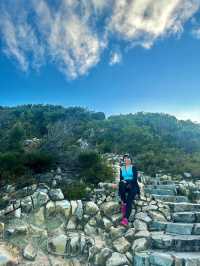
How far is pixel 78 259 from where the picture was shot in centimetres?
583

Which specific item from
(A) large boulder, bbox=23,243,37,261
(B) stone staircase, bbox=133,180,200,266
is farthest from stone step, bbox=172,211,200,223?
(A) large boulder, bbox=23,243,37,261

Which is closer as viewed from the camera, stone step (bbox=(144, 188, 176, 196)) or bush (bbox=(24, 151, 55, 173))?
bush (bbox=(24, 151, 55, 173))

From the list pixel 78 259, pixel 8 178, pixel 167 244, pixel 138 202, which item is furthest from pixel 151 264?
pixel 8 178

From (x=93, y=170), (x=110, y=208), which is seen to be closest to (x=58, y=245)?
(x=110, y=208)

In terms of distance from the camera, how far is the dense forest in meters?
9.52

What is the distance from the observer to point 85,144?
1959 centimetres

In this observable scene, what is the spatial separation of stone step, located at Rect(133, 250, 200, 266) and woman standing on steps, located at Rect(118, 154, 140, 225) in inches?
48.3

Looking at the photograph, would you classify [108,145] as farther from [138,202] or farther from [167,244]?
[167,244]

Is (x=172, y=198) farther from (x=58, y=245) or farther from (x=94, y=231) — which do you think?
(x=58, y=245)

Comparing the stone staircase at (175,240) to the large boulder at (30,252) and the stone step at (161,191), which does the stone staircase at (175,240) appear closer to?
the stone step at (161,191)

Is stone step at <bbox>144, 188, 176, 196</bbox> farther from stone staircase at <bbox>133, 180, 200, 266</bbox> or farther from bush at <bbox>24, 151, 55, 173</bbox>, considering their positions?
bush at <bbox>24, 151, 55, 173</bbox>

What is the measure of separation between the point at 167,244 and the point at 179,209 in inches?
74.7

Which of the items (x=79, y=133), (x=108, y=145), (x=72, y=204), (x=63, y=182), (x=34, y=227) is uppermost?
(x=79, y=133)

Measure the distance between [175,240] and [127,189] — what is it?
188 centimetres
